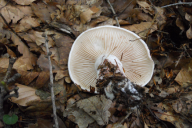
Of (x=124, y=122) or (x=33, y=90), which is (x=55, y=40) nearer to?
(x=33, y=90)

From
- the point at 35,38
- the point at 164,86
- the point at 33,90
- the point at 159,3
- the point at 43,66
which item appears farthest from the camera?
the point at 159,3

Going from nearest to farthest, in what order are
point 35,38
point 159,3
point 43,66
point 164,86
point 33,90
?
point 33,90
point 43,66
point 35,38
point 164,86
point 159,3

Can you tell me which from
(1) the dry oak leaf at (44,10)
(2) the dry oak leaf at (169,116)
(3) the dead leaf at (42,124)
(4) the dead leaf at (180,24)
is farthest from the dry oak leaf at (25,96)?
(4) the dead leaf at (180,24)

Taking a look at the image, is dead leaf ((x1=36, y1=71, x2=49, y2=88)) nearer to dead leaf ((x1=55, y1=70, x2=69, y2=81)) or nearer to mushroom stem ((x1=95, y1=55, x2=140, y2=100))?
dead leaf ((x1=55, y1=70, x2=69, y2=81))

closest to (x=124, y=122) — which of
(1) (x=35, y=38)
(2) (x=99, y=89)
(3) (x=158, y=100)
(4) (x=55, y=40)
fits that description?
(2) (x=99, y=89)

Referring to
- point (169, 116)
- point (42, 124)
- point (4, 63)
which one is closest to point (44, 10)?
point (4, 63)

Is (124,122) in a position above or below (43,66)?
below

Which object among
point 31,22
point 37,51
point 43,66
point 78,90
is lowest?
point 78,90
